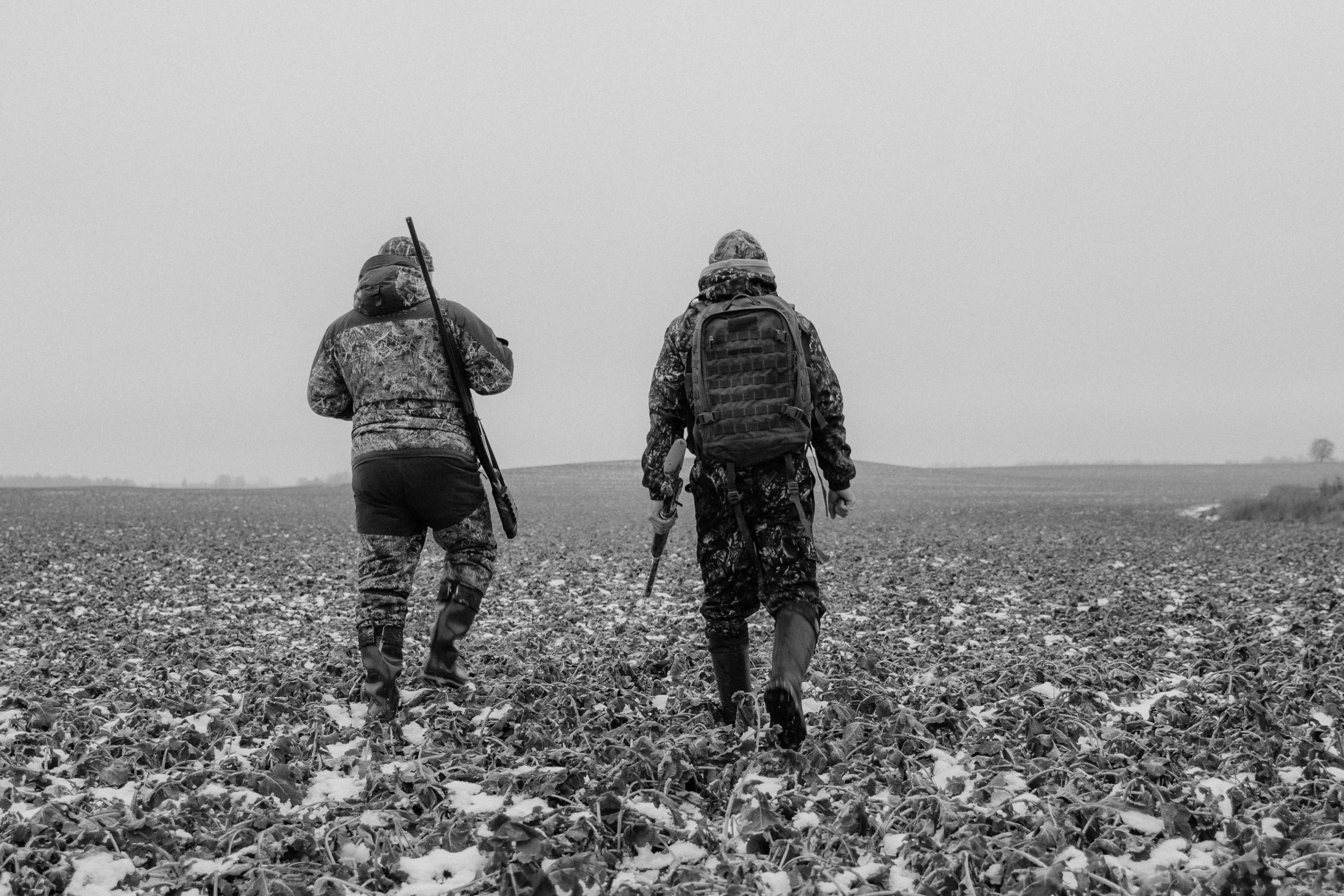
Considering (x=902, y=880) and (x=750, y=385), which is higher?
(x=750, y=385)

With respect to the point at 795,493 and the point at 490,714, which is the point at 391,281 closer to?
the point at 490,714

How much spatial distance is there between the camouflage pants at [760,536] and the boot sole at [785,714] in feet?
1.98

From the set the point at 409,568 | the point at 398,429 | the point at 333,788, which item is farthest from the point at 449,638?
the point at 333,788

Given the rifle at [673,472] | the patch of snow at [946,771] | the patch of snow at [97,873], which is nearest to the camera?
the patch of snow at [97,873]

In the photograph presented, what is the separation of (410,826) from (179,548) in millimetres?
15655

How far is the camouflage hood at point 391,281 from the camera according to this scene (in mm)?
5680

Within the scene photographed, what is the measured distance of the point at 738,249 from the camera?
5.10m

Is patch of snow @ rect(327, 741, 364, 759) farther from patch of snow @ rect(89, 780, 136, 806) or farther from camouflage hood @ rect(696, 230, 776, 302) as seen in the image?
camouflage hood @ rect(696, 230, 776, 302)

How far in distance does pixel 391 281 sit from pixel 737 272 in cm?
208

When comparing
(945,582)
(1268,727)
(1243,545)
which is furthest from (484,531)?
(1243,545)

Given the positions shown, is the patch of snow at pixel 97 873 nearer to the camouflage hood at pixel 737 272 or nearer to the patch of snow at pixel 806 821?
the patch of snow at pixel 806 821

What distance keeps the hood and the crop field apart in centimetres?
237

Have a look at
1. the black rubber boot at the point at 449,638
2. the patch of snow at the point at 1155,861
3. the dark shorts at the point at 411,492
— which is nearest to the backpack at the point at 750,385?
the dark shorts at the point at 411,492

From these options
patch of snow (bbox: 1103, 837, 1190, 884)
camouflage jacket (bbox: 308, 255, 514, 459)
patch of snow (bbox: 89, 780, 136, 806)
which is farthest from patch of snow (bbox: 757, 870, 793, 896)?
camouflage jacket (bbox: 308, 255, 514, 459)
